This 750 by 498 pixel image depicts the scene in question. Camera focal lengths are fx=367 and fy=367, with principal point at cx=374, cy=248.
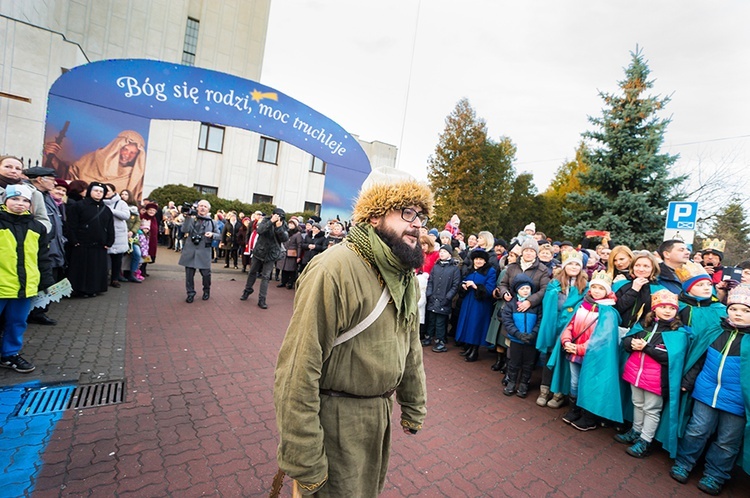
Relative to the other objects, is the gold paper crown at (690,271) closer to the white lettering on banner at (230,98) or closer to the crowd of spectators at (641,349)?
the crowd of spectators at (641,349)

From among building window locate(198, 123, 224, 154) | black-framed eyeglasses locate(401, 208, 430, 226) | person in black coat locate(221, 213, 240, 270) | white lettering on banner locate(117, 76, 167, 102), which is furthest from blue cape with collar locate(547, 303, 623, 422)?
building window locate(198, 123, 224, 154)

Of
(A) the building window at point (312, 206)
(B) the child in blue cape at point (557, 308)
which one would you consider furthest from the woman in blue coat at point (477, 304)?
(A) the building window at point (312, 206)

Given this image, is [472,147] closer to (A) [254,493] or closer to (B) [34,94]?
(B) [34,94]

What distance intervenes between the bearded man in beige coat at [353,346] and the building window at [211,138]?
965 inches

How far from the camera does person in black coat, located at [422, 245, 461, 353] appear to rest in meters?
6.46

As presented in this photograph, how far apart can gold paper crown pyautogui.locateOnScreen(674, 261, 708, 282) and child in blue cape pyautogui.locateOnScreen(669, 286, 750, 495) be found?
30.8 inches

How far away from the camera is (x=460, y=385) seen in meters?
5.07

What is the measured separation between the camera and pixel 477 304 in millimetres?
6398

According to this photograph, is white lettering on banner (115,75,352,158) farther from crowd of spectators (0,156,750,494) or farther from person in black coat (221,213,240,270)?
person in black coat (221,213,240,270)

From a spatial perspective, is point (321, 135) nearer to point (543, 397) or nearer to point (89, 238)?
point (89, 238)

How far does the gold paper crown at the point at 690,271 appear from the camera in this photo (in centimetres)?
415

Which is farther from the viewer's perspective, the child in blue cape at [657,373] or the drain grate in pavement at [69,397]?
the child in blue cape at [657,373]

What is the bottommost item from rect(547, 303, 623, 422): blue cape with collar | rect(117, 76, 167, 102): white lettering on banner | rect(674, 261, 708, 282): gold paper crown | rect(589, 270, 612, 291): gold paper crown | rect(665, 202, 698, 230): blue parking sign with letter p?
rect(547, 303, 623, 422): blue cape with collar

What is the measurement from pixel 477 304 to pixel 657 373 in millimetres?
2884
